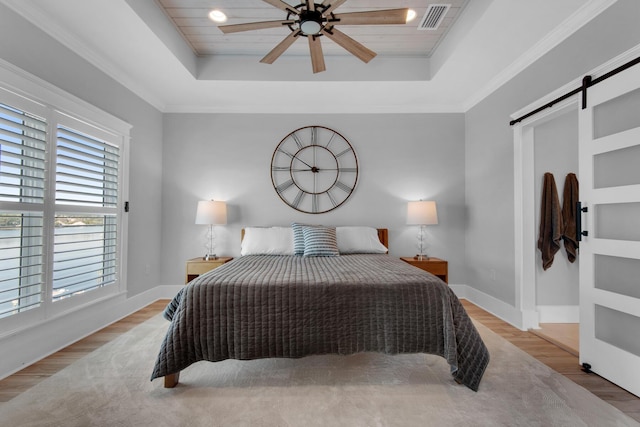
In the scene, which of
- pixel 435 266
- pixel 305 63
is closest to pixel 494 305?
pixel 435 266

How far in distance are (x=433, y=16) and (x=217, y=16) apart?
77.1 inches

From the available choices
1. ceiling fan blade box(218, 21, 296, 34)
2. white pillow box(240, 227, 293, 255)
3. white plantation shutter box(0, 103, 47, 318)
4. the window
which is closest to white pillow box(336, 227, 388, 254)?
white pillow box(240, 227, 293, 255)

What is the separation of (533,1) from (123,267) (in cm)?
435

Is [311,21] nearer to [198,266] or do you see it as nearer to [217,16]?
[217,16]

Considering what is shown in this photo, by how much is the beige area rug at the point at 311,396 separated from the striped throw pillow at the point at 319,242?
1245 mm

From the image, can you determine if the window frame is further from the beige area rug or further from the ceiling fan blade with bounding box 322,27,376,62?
the ceiling fan blade with bounding box 322,27,376,62

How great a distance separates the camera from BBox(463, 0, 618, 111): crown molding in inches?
82.8

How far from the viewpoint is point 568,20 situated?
2289mm

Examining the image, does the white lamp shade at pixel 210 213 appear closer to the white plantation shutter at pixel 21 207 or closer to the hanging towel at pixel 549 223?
the white plantation shutter at pixel 21 207

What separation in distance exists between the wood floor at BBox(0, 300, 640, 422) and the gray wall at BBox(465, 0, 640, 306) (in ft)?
1.37

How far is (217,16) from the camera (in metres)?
2.70

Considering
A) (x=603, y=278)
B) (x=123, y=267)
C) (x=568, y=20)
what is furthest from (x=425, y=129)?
(x=123, y=267)

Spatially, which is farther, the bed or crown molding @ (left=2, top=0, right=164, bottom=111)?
crown molding @ (left=2, top=0, right=164, bottom=111)

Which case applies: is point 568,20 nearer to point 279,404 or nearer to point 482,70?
point 482,70
